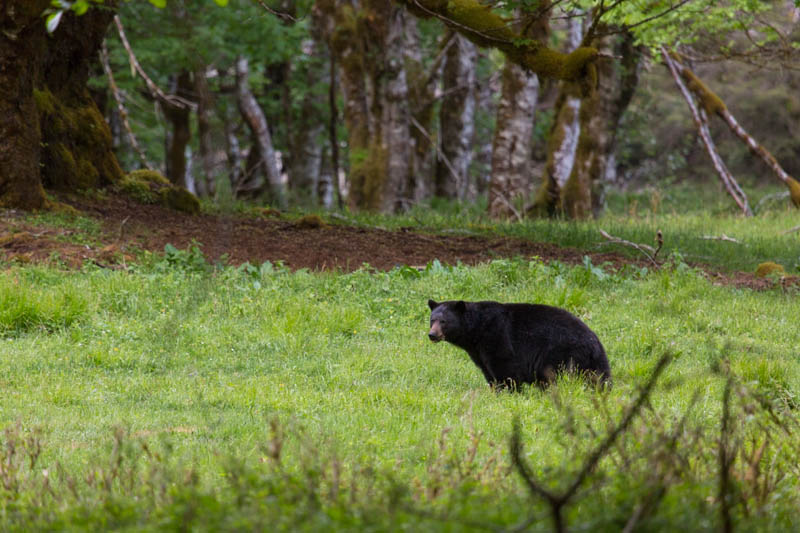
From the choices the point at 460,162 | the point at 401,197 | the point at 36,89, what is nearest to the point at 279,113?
the point at 460,162

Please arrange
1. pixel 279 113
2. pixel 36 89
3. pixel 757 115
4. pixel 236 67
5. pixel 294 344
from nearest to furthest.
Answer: pixel 294 344 < pixel 36 89 < pixel 236 67 < pixel 279 113 < pixel 757 115

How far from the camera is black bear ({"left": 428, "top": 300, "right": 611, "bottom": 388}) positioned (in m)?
6.79

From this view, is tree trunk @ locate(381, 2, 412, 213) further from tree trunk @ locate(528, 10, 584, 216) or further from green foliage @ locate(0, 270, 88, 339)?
green foliage @ locate(0, 270, 88, 339)

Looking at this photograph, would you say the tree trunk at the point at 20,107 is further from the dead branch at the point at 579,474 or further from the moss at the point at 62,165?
the dead branch at the point at 579,474

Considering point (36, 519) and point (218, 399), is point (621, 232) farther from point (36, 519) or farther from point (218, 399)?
point (36, 519)

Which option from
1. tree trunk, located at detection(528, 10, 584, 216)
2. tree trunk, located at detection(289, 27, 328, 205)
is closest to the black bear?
tree trunk, located at detection(528, 10, 584, 216)

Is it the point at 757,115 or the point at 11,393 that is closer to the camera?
the point at 11,393

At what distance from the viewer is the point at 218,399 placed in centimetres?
658

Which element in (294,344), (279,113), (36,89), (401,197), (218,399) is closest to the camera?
(218,399)

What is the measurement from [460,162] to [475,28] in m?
13.6

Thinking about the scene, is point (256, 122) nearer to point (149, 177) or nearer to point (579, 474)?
point (149, 177)

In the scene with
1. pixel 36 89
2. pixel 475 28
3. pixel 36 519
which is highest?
pixel 475 28

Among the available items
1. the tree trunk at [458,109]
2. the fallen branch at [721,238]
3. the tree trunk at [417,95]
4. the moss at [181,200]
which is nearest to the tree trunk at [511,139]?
the tree trunk at [417,95]

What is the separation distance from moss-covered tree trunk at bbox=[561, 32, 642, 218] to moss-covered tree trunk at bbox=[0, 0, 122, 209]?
9.36 meters
